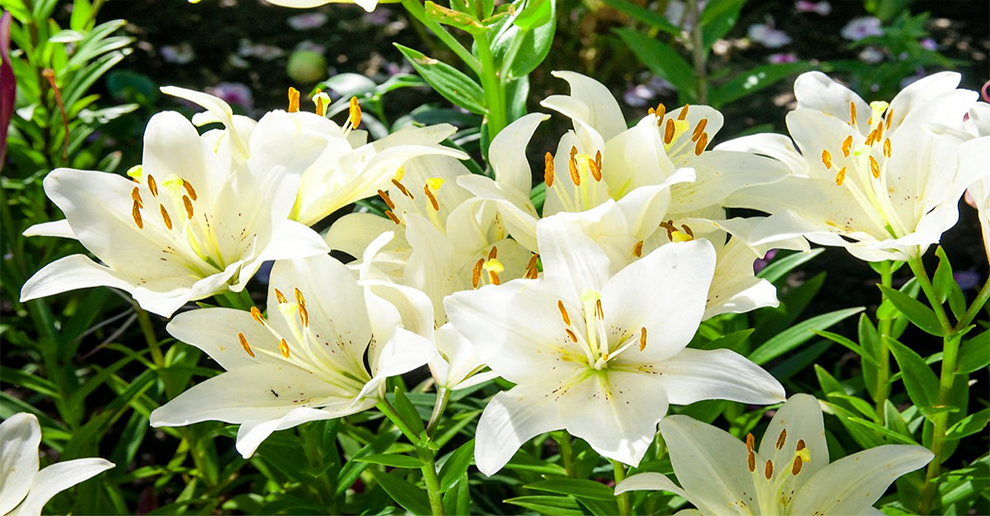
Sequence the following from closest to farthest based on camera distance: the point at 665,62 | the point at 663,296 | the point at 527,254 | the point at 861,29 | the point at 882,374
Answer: the point at 663,296 < the point at 527,254 < the point at 882,374 < the point at 665,62 < the point at 861,29

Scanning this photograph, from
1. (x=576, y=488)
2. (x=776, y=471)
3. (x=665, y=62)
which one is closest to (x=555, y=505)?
(x=576, y=488)

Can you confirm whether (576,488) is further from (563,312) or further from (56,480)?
(56,480)

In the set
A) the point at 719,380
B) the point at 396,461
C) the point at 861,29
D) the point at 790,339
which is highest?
the point at 719,380

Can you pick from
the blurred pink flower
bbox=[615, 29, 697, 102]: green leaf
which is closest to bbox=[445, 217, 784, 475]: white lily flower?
bbox=[615, 29, 697, 102]: green leaf

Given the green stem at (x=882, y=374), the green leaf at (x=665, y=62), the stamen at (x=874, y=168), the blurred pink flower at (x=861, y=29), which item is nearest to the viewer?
the stamen at (x=874, y=168)

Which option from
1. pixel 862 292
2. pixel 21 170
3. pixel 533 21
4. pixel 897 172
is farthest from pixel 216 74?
pixel 897 172

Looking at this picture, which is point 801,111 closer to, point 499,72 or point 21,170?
point 499,72

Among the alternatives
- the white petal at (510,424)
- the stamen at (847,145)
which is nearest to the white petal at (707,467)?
the white petal at (510,424)

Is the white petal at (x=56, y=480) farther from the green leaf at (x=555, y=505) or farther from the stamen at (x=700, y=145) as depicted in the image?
the stamen at (x=700, y=145)
